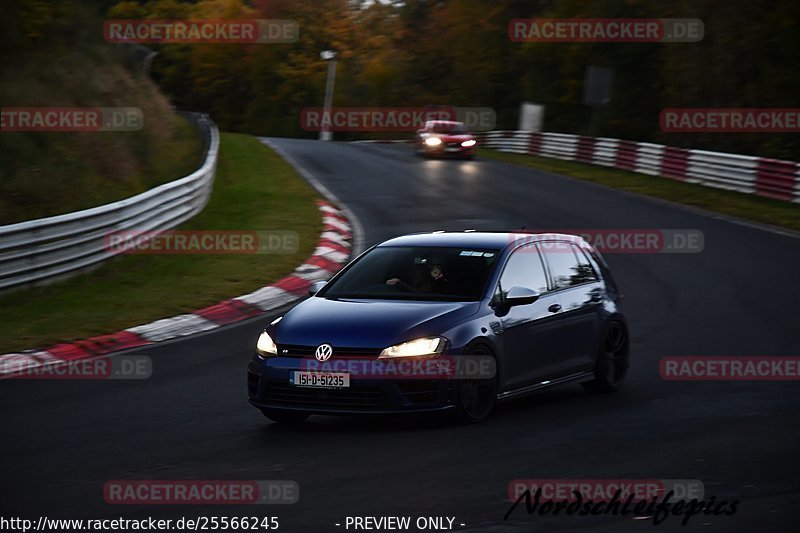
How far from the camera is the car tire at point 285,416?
914 cm

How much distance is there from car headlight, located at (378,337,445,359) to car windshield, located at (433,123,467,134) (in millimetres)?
36475

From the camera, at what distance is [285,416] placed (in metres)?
9.45

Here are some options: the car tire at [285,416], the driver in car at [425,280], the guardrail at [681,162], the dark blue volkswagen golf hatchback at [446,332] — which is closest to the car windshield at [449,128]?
the guardrail at [681,162]

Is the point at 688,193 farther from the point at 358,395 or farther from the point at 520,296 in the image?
the point at 358,395

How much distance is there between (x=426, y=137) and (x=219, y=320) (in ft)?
101

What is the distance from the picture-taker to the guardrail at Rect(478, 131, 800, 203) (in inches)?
1147

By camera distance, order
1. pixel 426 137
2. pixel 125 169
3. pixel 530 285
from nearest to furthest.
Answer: pixel 530 285 < pixel 125 169 < pixel 426 137

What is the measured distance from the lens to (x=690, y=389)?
11.1 metres

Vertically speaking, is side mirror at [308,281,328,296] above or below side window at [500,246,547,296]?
below

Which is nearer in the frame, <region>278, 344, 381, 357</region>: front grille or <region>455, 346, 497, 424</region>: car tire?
<region>278, 344, 381, 357</region>: front grille

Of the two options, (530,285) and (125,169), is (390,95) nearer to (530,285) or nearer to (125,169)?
(125,169)

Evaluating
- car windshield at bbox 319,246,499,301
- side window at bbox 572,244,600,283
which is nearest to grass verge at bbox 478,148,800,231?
side window at bbox 572,244,600,283

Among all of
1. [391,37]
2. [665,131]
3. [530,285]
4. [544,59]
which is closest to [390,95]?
[391,37]

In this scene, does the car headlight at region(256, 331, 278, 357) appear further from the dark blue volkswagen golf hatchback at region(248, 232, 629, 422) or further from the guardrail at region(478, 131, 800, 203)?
the guardrail at region(478, 131, 800, 203)
